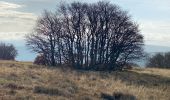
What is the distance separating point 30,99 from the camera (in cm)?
1334

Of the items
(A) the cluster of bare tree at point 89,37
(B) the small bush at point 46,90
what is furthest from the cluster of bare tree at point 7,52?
(B) the small bush at point 46,90

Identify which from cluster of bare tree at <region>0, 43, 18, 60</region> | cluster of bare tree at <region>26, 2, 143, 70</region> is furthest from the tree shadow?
cluster of bare tree at <region>0, 43, 18, 60</region>

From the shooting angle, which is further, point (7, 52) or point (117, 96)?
point (7, 52)

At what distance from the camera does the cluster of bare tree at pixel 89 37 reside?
71.6 meters

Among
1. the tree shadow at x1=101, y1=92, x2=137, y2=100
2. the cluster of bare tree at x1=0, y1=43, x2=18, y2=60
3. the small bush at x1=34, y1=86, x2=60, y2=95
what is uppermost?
the cluster of bare tree at x1=0, y1=43, x2=18, y2=60

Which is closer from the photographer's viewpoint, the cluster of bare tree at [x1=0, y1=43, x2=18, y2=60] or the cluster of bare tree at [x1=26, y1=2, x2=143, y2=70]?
the cluster of bare tree at [x1=26, y1=2, x2=143, y2=70]

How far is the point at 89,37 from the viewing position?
7581 centimetres

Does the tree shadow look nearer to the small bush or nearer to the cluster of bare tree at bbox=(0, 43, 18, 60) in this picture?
the small bush

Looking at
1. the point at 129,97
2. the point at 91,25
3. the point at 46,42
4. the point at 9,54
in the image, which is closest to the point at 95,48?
the point at 91,25

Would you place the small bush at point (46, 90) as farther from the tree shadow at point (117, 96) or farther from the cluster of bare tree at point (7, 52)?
the cluster of bare tree at point (7, 52)

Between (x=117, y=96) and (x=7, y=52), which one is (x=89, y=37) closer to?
(x=7, y=52)

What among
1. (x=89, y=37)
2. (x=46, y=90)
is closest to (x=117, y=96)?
(x=46, y=90)

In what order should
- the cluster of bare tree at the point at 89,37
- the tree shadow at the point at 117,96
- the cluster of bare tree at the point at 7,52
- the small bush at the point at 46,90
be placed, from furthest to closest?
the cluster of bare tree at the point at 7,52 → the cluster of bare tree at the point at 89,37 → the tree shadow at the point at 117,96 → the small bush at the point at 46,90

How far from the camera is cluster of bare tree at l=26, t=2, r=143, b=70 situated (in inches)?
2820
